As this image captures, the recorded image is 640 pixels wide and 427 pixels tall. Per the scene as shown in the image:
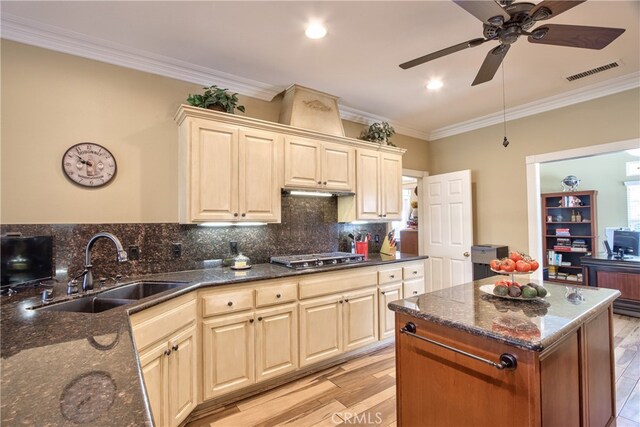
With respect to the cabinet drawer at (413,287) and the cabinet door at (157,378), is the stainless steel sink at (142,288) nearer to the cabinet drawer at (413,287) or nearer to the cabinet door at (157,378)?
the cabinet door at (157,378)

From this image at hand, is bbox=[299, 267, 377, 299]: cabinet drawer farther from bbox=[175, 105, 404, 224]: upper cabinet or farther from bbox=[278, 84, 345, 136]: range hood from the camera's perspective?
bbox=[278, 84, 345, 136]: range hood

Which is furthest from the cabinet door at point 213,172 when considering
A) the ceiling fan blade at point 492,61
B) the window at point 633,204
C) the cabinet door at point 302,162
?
the window at point 633,204

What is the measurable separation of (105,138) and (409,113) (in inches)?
133

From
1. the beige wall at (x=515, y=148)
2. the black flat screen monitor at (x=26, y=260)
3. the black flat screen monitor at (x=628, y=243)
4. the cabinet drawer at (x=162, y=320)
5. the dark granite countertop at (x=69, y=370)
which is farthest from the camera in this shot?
the black flat screen monitor at (x=628, y=243)

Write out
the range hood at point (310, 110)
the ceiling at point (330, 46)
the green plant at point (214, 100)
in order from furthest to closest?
the range hood at point (310, 110) < the green plant at point (214, 100) < the ceiling at point (330, 46)

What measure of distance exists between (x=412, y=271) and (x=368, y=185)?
1.10 metres

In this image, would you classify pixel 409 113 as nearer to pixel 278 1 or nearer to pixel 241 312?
pixel 278 1

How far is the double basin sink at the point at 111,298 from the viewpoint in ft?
5.37

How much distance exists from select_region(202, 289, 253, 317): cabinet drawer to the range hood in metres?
1.69

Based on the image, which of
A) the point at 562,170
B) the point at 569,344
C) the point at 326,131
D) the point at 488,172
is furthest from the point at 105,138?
the point at 562,170

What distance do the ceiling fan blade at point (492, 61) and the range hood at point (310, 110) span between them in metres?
1.47

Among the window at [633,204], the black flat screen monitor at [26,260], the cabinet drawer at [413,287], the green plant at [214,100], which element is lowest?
the cabinet drawer at [413,287]

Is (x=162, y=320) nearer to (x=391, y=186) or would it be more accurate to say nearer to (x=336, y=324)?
(x=336, y=324)

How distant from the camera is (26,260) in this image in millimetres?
1954
